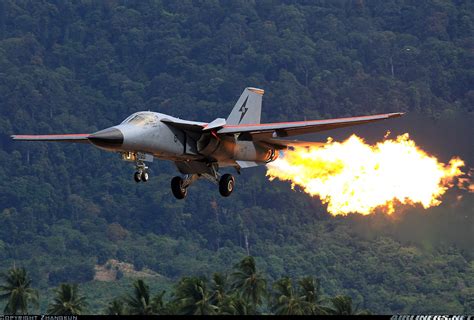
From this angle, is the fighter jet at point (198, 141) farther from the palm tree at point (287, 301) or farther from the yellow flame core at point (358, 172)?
the palm tree at point (287, 301)

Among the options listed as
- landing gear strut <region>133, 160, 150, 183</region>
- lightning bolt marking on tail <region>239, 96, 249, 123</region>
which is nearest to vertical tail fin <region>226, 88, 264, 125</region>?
lightning bolt marking on tail <region>239, 96, 249, 123</region>

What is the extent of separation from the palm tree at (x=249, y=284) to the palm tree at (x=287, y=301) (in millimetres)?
5550

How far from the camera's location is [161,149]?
76.9m

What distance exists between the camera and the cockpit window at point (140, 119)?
7619cm

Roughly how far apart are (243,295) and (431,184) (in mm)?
62472

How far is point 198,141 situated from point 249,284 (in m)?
Result: 86.7

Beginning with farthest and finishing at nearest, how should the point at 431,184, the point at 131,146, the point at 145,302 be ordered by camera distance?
the point at 145,302
the point at 431,184
the point at 131,146

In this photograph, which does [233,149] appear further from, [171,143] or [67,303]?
[67,303]

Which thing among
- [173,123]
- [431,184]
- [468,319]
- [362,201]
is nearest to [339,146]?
[362,201]

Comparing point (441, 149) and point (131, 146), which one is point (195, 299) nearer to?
point (441, 149)

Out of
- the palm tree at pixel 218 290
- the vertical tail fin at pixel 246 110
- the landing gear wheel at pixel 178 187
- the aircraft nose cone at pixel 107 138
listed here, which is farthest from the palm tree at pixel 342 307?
the aircraft nose cone at pixel 107 138

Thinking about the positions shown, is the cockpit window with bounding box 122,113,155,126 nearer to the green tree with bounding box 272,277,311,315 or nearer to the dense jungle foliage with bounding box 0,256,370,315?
the dense jungle foliage with bounding box 0,256,370,315

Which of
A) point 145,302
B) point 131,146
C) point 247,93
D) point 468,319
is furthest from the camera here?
point 145,302

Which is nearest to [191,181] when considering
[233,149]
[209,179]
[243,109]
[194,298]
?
[209,179]
